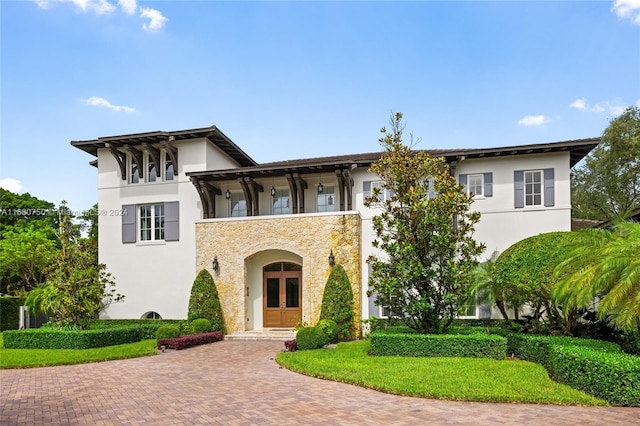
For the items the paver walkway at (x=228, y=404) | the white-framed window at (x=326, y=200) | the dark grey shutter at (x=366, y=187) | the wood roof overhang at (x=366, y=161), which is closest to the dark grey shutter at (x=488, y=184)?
the wood roof overhang at (x=366, y=161)

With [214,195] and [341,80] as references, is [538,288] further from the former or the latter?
[214,195]

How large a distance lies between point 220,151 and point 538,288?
14947mm

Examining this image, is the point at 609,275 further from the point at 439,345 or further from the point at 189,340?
the point at 189,340

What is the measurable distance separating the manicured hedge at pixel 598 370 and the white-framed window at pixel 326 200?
10892 mm

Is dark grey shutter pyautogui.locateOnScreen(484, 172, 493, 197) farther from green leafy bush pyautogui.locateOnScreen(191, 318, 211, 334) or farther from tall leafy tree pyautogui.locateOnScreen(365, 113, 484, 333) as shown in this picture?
green leafy bush pyautogui.locateOnScreen(191, 318, 211, 334)

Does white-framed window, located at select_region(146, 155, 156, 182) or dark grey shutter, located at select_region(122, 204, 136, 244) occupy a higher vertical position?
white-framed window, located at select_region(146, 155, 156, 182)

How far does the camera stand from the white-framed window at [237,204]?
69.1 feet

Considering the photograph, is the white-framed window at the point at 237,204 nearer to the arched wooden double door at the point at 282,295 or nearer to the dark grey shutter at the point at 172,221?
the dark grey shutter at the point at 172,221

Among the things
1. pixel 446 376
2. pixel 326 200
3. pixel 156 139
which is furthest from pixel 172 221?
pixel 446 376

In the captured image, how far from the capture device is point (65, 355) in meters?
13.8

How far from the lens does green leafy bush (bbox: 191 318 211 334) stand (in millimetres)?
17589

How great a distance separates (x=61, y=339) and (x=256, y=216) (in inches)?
322

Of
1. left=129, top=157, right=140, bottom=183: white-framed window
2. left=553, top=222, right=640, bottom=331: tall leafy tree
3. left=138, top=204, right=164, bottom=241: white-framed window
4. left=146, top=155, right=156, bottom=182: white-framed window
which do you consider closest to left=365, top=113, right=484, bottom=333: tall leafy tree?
left=553, top=222, right=640, bottom=331: tall leafy tree

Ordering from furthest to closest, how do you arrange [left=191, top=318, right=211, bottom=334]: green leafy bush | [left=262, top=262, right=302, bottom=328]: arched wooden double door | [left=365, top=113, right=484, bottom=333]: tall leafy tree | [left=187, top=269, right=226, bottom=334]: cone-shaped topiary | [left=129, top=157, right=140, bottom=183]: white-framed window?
[left=129, top=157, right=140, bottom=183]: white-framed window → [left=262, top=262, right=302, bottom=328]: arched wooden double door → [left=187, top=269, right=226, bottom=334]: cone-shaped topiary → [left=191, top=318, right=211, bottom=334]: green leafy bush → [left=365, top=113, right=484, bottom=333]: tall leafy tree
